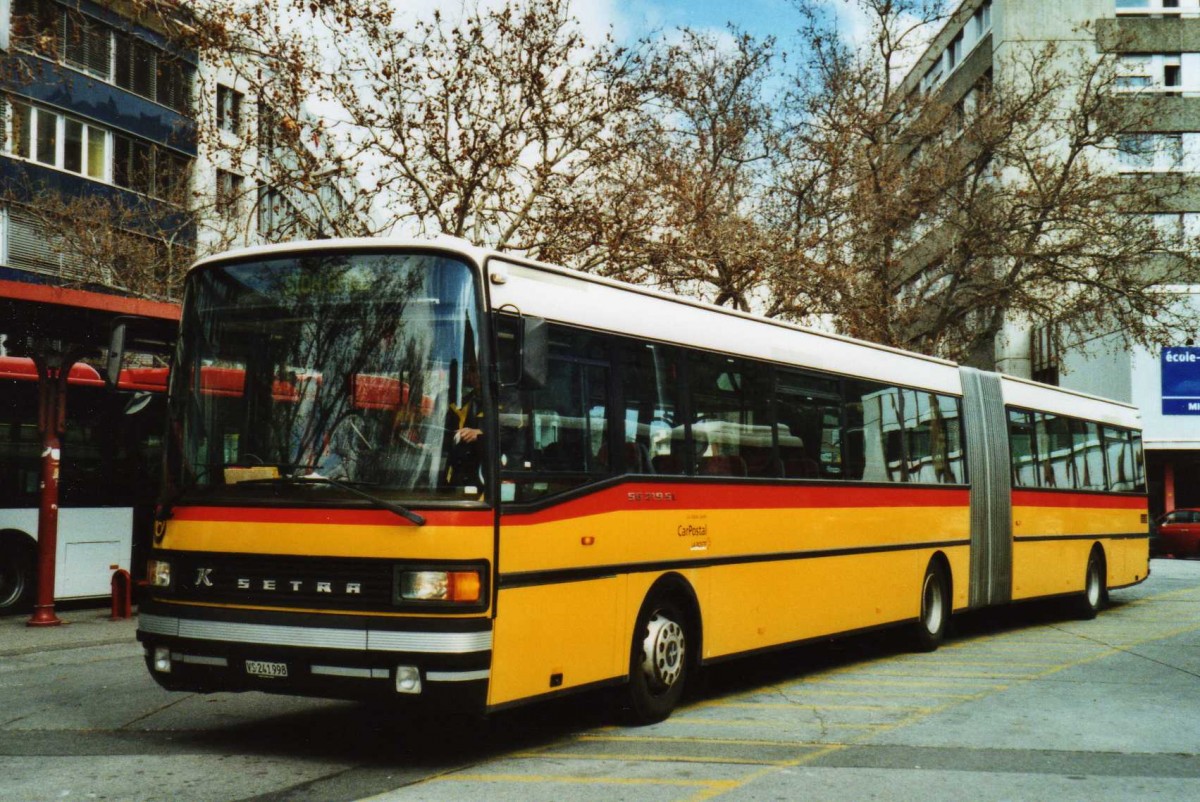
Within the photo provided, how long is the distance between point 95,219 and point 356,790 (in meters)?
22.2

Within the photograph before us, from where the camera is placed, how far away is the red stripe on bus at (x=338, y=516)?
24.4 feet

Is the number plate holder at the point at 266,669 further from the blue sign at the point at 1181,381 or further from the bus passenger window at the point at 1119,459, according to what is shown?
the blue sign at the point at 1181,381

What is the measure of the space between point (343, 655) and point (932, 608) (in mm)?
8699

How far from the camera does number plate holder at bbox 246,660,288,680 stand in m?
7.59

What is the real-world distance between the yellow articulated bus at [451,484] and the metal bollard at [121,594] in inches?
356

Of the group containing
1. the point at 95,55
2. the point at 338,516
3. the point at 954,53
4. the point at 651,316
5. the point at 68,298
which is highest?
the point at 954,53

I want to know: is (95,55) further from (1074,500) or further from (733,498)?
(733,498)

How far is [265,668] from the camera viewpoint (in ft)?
25.1

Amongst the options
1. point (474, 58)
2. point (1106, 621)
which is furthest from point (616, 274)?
point (1106, 621)

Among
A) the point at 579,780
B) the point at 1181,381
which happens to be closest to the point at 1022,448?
the point at 579,780

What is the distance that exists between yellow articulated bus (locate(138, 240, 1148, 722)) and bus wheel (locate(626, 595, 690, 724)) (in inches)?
0.9

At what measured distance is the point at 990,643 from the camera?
621 inches

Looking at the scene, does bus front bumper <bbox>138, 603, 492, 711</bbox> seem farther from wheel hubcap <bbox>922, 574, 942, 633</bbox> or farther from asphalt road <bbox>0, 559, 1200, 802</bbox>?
wheel hubcap <bbox>922, 574, 942, 633</bbox>

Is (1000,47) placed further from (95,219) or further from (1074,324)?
(95,219)
